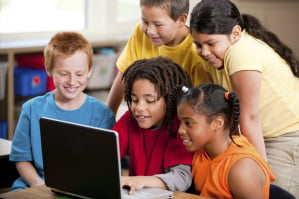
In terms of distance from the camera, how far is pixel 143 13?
7.48ft

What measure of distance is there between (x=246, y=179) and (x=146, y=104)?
48cm

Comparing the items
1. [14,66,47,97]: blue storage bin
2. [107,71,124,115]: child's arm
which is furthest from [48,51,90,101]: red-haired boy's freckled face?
[14,66,47,97]: blue storage bin

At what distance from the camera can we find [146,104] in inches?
83.4

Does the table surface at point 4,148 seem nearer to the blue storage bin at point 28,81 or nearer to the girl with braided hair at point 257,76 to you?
the girl with braided hair at point 257,76

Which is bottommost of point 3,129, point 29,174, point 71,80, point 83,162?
Answer: point 3,129

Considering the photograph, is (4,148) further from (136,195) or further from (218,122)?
(218,122)

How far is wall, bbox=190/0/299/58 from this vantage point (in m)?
3.45

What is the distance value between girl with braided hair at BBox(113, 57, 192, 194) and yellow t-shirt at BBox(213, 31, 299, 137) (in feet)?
0.76

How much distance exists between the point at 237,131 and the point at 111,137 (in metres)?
0.61

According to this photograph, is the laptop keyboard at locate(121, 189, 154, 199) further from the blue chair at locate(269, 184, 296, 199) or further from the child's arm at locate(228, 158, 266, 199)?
the blue chair at locate(269, 184, 296, 199)

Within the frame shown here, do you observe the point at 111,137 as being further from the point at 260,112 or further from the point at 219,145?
Result: the point at 260,112

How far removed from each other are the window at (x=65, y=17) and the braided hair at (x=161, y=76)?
2.33 meters

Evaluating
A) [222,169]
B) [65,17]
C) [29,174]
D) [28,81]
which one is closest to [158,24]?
[222,169]

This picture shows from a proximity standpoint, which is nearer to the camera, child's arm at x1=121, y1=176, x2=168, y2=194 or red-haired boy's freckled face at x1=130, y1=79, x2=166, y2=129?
child's arm at x1=121, y1=176, x2=168, y2=194
